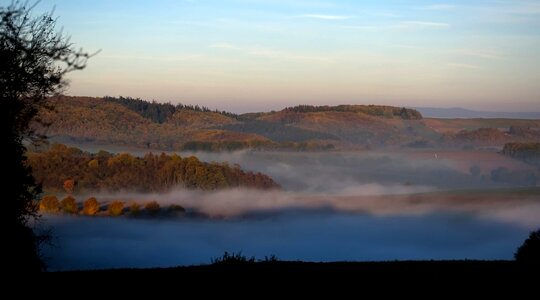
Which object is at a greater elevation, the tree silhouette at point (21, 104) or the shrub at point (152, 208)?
the tree silhouette at point (21, 104)

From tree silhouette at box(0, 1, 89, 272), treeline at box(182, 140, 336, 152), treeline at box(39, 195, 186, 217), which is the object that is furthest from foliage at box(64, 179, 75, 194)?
tree silhouette at box(0, 1, 89, 272)

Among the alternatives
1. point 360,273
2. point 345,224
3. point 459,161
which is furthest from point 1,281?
point 459,161

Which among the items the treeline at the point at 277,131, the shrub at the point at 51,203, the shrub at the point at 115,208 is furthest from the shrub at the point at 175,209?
the treeline at the point at 277,131

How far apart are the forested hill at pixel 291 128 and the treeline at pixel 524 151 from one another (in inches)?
138

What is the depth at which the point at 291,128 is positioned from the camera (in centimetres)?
13325

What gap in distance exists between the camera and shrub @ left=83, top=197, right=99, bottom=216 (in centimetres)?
7925

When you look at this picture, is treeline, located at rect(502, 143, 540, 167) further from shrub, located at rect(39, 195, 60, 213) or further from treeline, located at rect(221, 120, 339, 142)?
shrub, located at rect(39, 195, 60, 213)

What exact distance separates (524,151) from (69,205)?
70.3 metres

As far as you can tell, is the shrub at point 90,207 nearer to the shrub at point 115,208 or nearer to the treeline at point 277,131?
the shrub at point 115,208

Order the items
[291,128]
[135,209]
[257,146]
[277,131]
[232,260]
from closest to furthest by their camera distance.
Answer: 1. [232,260]
2. [135,209]
3. [257,146]
4. [277,131]
5. [291,128]

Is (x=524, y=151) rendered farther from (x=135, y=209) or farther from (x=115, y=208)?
(x=115, y=208)

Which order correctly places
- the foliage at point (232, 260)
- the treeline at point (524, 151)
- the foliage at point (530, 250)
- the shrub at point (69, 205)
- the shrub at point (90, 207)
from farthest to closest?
the treeline at point (524, 151), the shrub at point (90, 207), the shrub at point (69, 205), the foliage at point (530, 250), the foliage at point (232, 260)

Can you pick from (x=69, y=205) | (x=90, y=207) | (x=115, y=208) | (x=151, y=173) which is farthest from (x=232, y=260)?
(x=151, y=173)

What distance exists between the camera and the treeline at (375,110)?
128750mm
